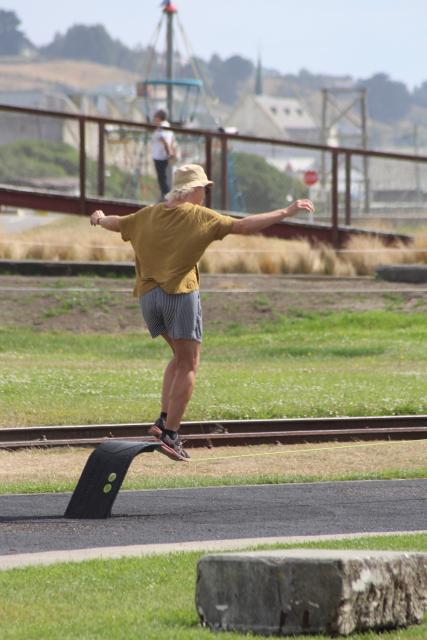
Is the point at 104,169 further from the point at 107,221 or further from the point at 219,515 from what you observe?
the point at 219,515

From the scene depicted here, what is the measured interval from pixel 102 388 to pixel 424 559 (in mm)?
10150

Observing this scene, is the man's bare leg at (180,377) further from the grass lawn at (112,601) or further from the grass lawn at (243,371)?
the grass lawn at (243,371)

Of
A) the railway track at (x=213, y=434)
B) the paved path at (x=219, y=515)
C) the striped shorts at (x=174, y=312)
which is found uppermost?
the striped shorts at (x=174, y=312)

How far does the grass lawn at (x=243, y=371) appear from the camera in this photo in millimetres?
15234

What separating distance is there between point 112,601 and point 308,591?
108cm

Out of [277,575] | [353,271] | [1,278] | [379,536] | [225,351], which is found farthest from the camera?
[353,271]

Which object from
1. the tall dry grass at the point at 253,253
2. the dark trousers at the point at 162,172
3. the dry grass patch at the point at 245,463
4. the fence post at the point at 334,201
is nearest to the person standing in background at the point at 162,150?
the dark trousers at the point at 162,172

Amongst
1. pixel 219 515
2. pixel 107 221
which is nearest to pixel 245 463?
pixel 107 221

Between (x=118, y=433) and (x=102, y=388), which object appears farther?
(x=102, y=388)

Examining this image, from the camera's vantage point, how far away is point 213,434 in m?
13.6

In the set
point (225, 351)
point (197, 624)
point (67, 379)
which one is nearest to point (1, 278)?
point (225, 351)

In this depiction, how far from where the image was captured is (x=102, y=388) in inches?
641

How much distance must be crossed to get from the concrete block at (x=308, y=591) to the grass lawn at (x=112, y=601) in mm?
75

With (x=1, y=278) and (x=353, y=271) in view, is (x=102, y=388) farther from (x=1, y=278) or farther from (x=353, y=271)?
(x=353, y=271)
